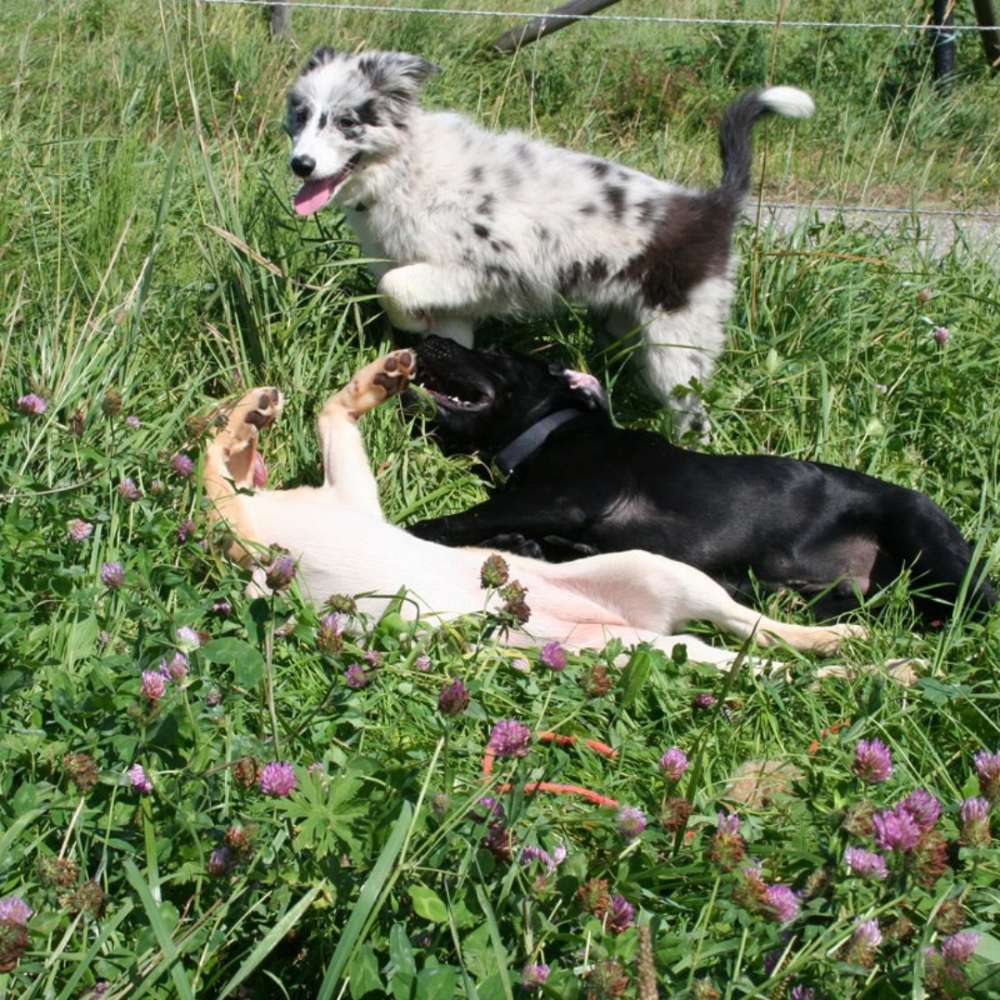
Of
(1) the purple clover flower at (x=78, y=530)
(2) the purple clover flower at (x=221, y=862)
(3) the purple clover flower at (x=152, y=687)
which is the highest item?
(3) the purple clover flower at (x=152, y=687)

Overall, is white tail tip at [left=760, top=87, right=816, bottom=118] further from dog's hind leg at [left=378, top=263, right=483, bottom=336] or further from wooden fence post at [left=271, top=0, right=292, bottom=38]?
wooden fence post at [left=271, top=0, right=292, bottom=38]

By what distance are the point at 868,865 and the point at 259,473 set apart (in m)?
2.42

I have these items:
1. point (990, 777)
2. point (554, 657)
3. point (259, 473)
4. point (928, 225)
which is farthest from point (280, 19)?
point (990, 777)

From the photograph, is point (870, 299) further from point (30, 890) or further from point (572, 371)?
point (30, 890)

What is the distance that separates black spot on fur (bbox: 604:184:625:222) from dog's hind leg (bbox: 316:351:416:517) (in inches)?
39.2

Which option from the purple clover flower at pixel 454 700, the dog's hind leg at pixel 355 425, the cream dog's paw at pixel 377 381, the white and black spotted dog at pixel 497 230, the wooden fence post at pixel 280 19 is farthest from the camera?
the wooden fence post at pixel 280 19

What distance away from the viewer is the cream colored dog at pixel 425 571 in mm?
3324

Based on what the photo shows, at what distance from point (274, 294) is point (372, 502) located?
2.69 ft

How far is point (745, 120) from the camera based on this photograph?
4598mm

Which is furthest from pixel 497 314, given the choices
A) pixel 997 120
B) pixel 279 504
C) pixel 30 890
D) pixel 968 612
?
pixel 997 120

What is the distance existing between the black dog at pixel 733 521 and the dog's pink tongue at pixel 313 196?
1.16 m

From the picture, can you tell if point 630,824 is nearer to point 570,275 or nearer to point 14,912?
point 14,912

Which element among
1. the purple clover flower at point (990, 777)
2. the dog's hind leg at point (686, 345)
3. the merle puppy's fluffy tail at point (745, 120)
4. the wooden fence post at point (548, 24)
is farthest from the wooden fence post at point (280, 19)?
the purple clover flower at point (990, 777)

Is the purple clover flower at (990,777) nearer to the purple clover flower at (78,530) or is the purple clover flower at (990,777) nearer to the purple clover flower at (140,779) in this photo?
the purple clover flower at (140,779)
